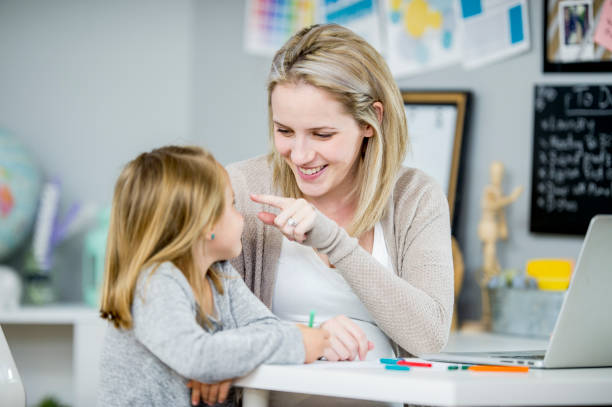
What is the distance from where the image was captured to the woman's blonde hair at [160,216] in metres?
1.14

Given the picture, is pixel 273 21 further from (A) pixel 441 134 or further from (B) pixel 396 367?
(B) pixel 396 367

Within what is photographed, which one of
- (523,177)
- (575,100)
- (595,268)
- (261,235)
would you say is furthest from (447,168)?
(595,268)

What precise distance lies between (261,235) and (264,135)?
1330 mm

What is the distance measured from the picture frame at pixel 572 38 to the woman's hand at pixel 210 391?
5.58 feet

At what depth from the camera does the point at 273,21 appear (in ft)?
9.34

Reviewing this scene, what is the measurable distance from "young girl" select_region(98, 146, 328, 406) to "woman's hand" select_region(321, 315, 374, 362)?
0.03m

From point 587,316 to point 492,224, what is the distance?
1315 mm

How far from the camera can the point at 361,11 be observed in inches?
108

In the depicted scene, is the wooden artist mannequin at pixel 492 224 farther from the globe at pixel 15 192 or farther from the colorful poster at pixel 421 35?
the globe at pixel 15 192

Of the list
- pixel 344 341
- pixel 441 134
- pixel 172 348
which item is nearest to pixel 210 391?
pixel 172 348

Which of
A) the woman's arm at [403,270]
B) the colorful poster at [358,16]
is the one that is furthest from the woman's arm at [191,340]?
the colorful poster at [358,16]

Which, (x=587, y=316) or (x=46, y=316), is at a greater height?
(x=587, y=316)

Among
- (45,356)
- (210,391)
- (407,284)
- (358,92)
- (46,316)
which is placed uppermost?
(358,92)

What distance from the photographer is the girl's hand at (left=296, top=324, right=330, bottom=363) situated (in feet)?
3.69
